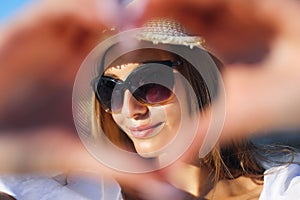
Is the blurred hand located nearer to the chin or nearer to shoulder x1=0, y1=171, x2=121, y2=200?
the chin

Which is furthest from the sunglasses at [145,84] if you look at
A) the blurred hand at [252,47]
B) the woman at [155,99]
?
the blurred hand at [252,47]

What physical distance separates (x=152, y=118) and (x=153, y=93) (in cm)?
5

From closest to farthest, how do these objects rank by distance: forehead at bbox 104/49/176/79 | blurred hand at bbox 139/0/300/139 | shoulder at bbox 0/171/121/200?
blurred hand at bbox 139/0/300/139 → forehead at bbox 104/49/176/79 → shoulder at bbox 0/171/121/200

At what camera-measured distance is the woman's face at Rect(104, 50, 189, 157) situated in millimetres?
856

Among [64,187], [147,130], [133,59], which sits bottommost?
[64,187]

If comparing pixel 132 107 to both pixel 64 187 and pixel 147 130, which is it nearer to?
pixel 147 130

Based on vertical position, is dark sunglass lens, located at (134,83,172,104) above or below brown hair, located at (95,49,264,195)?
above

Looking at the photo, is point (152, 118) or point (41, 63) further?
point (152, 118)

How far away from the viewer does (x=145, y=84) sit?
826 mm

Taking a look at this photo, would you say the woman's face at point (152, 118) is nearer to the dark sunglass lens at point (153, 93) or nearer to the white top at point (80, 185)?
the dark sunglass lens at point (153, 93)

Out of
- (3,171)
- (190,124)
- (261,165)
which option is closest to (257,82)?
(190,124)

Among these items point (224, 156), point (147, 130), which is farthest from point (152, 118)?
point (224, 156)

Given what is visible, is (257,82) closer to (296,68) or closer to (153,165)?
(296,68)

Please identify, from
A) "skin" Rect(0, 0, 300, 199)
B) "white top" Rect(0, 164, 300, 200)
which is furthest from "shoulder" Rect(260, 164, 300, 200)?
"skin" Rect(0, 0, 300, 199)
